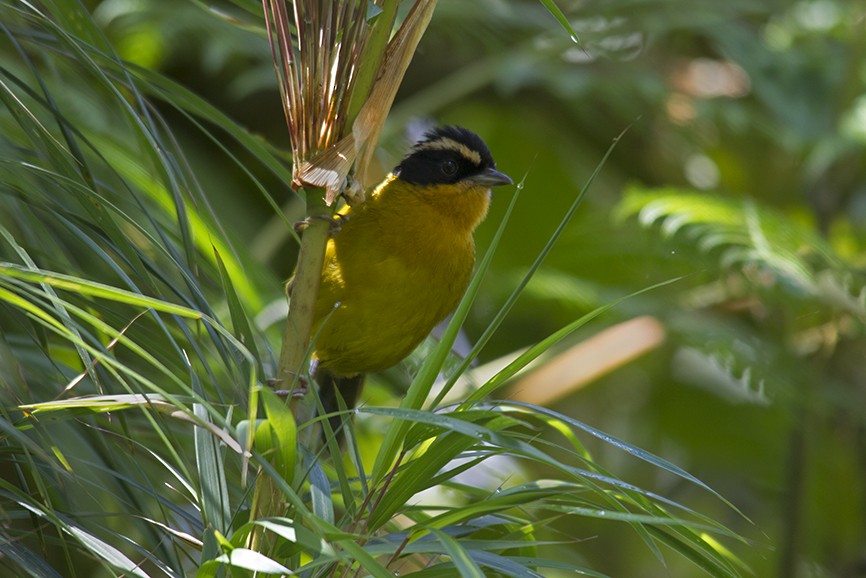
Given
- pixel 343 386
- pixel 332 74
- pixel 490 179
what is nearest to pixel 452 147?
pixel 490 179

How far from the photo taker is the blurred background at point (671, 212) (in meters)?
3.90

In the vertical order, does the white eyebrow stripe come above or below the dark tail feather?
above

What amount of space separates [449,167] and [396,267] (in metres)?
0.58

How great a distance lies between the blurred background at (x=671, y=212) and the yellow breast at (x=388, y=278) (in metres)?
0.41

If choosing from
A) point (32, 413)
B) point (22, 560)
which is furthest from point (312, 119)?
point (22, 560)

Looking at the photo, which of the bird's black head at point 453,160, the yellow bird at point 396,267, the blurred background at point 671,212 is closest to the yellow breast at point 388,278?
the yellow bird at point 396,267

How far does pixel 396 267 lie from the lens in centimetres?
284

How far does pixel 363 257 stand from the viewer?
2.81 m

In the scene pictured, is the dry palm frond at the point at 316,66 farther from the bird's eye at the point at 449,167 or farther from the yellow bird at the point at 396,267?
the bird's eye at the point at 449,167

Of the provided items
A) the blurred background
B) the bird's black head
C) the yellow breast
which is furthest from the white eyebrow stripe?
the blurred background

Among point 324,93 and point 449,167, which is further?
point 449,167

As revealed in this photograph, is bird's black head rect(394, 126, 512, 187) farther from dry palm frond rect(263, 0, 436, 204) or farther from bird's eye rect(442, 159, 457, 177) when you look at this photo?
dry palm frond rect(263, 0, 436, 204)

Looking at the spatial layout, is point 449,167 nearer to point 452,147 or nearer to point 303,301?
point 452,147

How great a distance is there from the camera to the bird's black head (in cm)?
326
